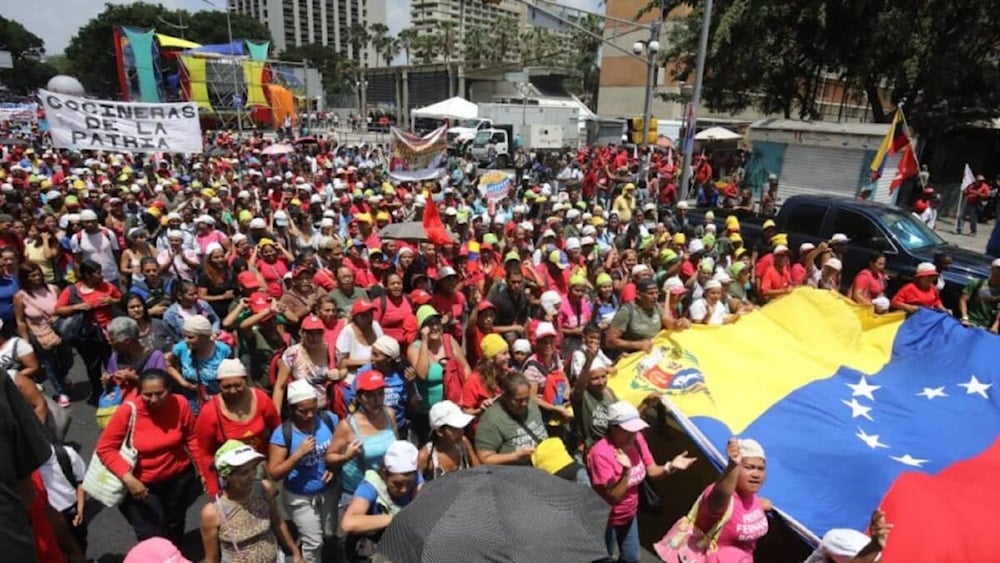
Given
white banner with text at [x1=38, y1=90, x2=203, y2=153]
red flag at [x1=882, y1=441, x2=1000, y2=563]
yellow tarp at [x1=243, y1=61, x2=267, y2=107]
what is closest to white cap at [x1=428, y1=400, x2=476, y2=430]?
red flag at [x1=882, y1=441, x2=1000, y2=563]

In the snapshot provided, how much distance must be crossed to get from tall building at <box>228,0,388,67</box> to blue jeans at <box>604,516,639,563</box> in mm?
133483

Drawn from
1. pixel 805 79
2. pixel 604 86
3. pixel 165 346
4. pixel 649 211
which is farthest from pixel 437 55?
pixel 165 346

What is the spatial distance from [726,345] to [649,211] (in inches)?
264

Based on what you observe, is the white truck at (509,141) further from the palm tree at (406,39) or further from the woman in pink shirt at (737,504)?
the palm tree at (406,39)

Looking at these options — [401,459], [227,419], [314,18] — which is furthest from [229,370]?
[314,18]

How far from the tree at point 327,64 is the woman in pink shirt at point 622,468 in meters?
98.0

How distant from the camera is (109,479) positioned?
3.36 metres

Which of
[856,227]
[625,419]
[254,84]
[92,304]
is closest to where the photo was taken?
[625,419]

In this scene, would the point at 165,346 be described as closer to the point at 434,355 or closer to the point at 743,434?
the point at 434,355

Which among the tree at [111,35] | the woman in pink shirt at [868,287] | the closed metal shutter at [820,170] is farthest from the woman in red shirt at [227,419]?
the tree at [111,35]

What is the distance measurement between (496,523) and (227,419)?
1962 millimetres

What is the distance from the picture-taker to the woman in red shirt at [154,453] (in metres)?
3.36

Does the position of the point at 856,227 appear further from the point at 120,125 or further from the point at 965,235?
the point at 120,125

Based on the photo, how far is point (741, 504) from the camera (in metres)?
3.24
